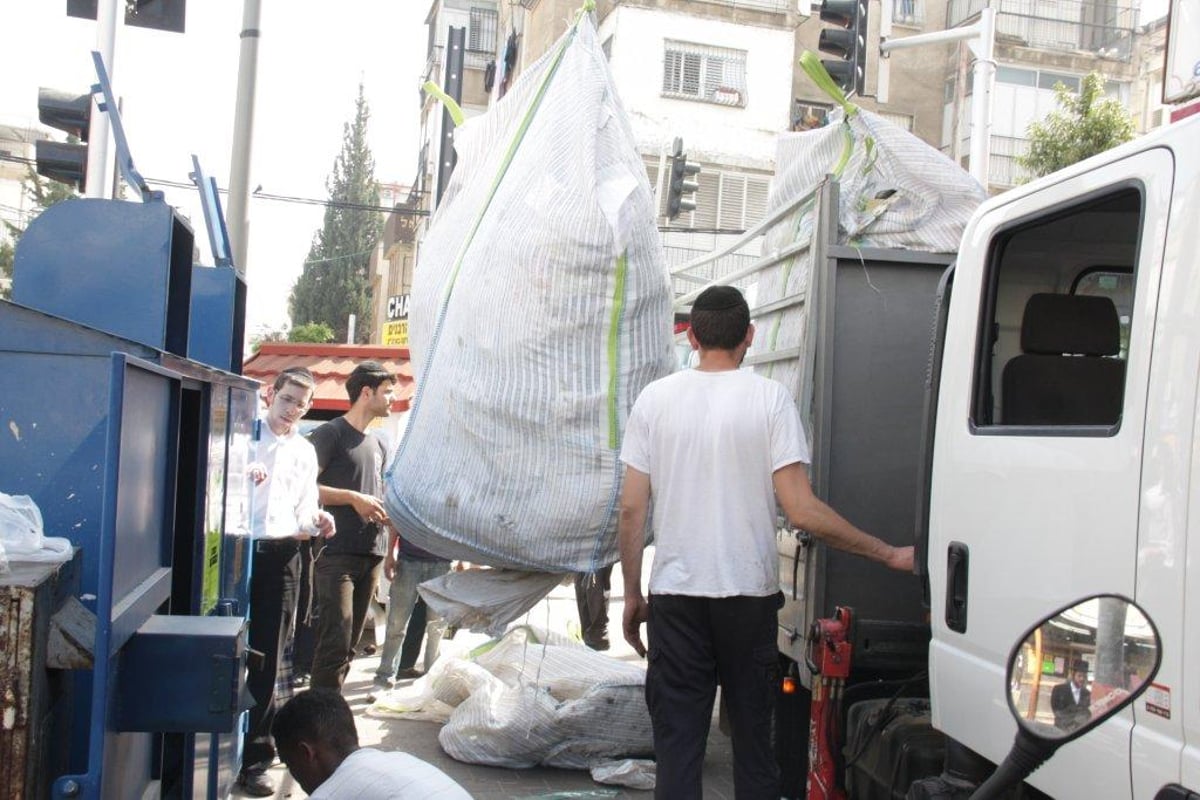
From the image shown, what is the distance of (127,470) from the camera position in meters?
2.49

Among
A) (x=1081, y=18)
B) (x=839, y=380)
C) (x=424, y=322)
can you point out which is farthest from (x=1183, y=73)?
(x=1081, y=18)

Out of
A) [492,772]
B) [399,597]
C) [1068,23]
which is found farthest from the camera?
[1068,23]

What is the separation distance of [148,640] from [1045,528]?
1.98 m

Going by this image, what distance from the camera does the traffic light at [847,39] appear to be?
1109cm

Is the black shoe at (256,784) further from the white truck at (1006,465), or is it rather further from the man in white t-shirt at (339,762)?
the man in white t-shirt at (339,762)

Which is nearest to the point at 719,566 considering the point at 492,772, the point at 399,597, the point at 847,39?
the point at 492,772

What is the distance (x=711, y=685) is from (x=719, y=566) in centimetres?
40

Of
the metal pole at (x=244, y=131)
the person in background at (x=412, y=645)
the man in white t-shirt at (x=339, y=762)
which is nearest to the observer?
the man in white t-shirt at (x=339, y=762)

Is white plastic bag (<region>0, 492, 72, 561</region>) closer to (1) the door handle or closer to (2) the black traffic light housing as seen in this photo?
(1) the door handle

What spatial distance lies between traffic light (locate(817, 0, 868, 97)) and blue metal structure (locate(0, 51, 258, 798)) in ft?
27.1

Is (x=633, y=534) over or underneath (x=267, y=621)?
over

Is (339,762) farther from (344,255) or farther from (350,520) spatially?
(344,255)

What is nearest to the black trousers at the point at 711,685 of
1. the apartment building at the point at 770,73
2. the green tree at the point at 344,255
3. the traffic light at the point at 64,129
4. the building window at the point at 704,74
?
the traffic light at the point at 64,129

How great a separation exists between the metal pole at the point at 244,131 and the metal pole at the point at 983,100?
7604 mm
